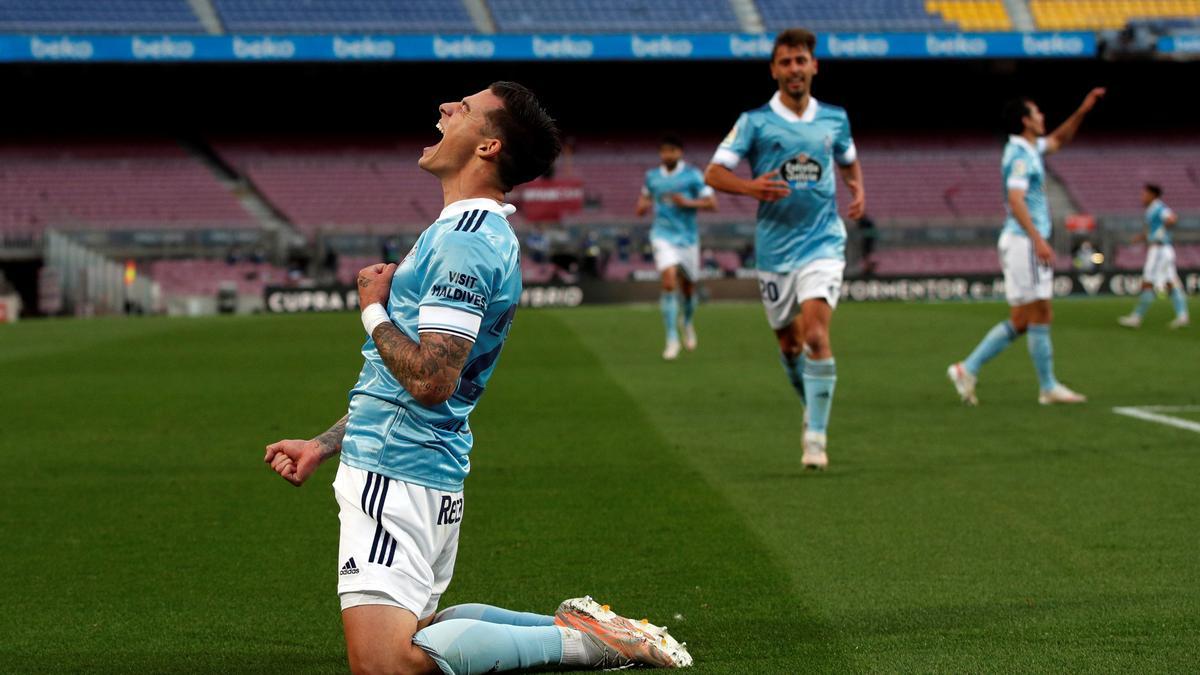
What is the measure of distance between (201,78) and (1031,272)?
35.9 metres

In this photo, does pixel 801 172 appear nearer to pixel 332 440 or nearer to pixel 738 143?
pixel 738 143

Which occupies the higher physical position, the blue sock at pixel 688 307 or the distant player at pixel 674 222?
the distant player at pixel 674 222

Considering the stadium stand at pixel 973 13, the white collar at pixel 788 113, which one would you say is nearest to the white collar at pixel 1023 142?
the white collar at pixel 788 113

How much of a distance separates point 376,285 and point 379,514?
57 cm

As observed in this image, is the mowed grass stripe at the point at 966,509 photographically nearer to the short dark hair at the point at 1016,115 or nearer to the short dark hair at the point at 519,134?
the short dark hair at the point at 519,134

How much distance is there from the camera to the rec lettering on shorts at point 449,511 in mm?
3621

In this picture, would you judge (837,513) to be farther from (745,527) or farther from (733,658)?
(733,658)

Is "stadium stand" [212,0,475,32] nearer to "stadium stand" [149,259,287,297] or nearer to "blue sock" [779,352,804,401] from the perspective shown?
"stadium stand" [149,259,287,297]

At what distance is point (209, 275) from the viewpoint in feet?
117

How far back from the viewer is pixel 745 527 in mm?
6230

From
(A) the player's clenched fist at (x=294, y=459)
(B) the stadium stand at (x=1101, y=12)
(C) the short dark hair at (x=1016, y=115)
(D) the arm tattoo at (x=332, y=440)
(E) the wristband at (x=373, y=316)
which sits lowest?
(A) the player's clenched fist at (x=294, y=459)

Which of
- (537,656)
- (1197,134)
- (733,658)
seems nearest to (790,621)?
(733,658)

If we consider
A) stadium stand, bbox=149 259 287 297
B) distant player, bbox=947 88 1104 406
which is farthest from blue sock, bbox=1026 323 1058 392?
stadium stand, bbox=149 259 287 297

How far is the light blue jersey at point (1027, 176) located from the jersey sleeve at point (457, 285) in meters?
8.33
